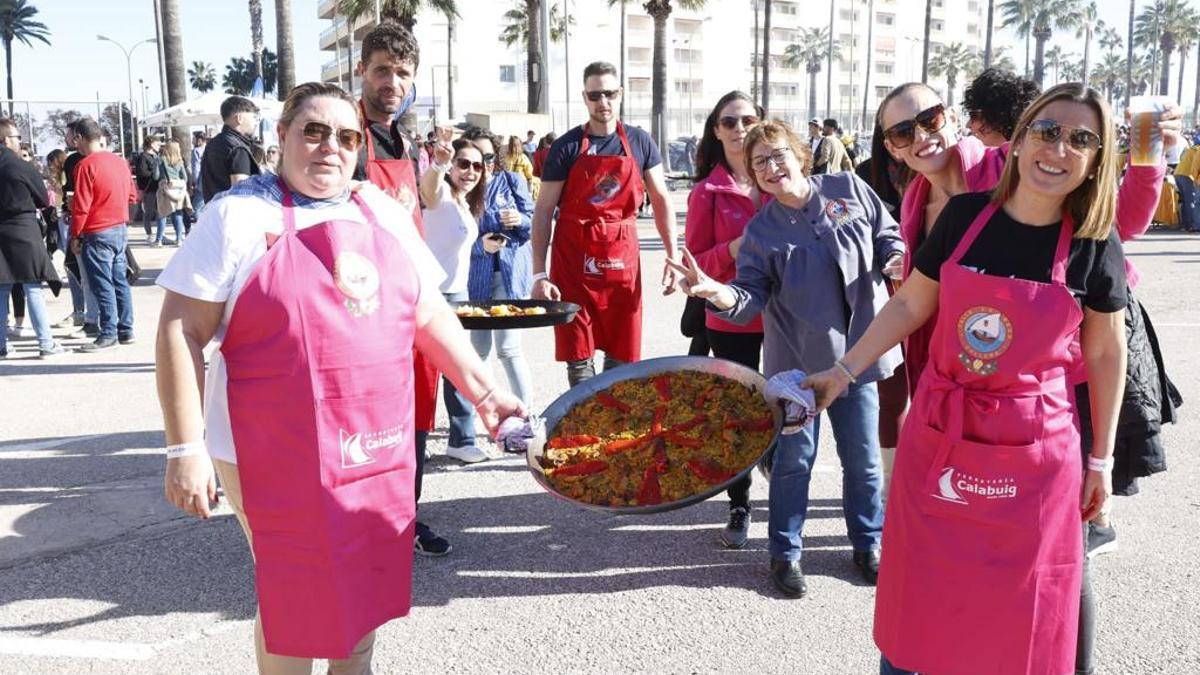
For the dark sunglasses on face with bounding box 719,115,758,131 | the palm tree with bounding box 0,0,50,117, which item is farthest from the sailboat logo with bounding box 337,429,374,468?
the palm tree with bounding box 0,0,50,117

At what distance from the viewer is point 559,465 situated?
3277mm

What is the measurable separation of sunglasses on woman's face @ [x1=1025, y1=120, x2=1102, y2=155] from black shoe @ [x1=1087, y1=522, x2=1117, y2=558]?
2368 millimetres

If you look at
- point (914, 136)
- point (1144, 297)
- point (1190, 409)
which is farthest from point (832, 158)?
point (914, 136)

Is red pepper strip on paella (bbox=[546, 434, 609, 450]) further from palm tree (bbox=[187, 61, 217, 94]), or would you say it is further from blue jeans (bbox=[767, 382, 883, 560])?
palm tree (bbox=[187, 61, 217, 94])

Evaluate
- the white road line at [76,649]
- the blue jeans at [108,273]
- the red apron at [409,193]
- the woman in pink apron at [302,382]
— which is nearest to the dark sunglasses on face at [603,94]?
the red apron at [409,193]

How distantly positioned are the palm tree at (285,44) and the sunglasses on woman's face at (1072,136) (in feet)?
71.8

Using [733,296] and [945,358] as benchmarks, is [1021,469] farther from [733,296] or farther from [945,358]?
[733,296]

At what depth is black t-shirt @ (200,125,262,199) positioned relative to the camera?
638cm

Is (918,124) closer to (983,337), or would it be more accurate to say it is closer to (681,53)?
(983,337)

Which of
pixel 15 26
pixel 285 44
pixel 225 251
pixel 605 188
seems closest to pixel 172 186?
pixel 285 44

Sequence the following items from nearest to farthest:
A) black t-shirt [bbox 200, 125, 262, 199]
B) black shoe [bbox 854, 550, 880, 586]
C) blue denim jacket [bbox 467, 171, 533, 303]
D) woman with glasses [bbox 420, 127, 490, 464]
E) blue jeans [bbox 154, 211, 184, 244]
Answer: black shoe [bbox 854, 550, 880, 586] → woman with glasses [bbox 420, 127, 490, 464] → blue denim jacket [bbox 467, 171, 533, 303] → black t-shirt [bbox 200, 125, 262, 199] → blue jeans [bbox 154, 211, 184, 244]

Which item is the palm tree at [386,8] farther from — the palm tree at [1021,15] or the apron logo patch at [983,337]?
the palm tree at [1021,15]

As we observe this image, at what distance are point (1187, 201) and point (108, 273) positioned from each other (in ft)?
56.1

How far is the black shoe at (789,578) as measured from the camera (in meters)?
3.96
